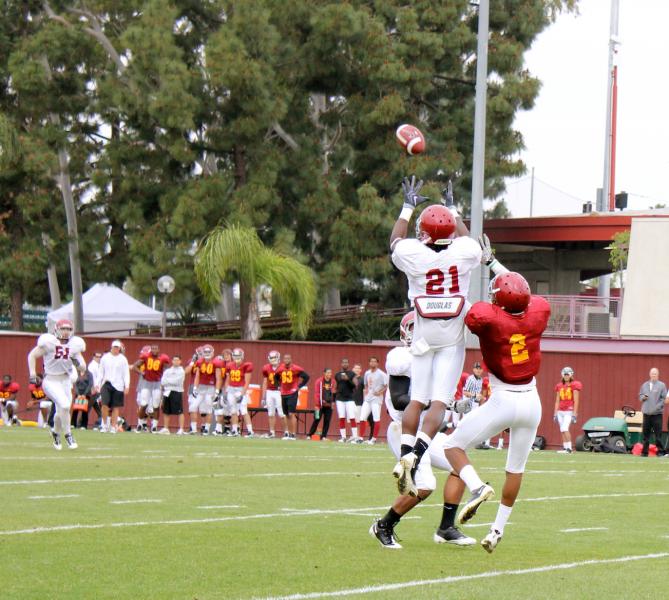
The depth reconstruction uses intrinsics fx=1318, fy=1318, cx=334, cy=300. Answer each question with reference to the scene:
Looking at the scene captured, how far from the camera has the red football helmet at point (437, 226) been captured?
9.25m

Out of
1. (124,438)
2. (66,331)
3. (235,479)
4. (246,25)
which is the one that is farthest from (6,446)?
(246,25)

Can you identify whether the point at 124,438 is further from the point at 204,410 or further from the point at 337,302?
the point at 337,302

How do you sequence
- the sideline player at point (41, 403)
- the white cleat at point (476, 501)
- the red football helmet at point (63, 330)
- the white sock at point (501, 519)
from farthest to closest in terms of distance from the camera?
the sideline player at point (41, 403)
the red football helmet at point (63, 330)
the white sock at point (501, 519)
the white cleat at point (476, 501)

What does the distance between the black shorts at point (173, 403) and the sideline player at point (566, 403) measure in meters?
8.29

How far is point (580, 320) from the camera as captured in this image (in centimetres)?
3497

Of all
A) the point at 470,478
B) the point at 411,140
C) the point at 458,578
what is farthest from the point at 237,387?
the point at 458,578

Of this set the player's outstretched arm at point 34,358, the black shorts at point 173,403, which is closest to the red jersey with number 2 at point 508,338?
the player's outstretched arm at point 34,358

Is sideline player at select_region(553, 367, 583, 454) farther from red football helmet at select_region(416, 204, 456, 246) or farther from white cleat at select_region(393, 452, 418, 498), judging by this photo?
white cleat at select_region(393, 452, 418, 498)

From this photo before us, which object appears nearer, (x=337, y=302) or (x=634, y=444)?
(x=634, y=444)

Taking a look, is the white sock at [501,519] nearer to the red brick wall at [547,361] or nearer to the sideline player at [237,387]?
the red brick wall at [547,361]

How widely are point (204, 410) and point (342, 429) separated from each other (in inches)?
120

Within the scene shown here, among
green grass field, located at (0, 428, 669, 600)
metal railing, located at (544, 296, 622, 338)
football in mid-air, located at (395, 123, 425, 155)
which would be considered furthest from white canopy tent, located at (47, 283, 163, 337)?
football in mid-air, located at (395, 123, 425, 155)

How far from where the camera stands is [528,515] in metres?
11.6

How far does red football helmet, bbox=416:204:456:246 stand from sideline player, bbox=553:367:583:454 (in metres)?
17.4
